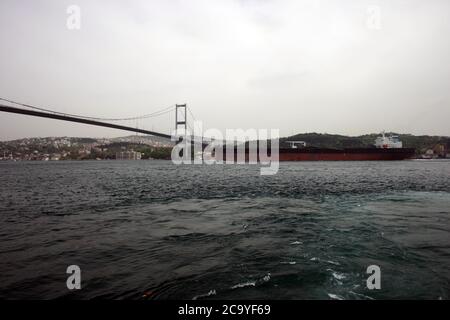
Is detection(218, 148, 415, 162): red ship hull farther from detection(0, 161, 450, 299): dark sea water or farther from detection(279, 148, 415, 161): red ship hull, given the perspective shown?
detection(0, 161, 450, 299): dark sea water

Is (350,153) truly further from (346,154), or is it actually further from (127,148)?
(127,148)

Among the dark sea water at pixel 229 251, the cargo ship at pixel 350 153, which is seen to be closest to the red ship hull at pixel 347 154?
the cargo ship at pixel 350 153

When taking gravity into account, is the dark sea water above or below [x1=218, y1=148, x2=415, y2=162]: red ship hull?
below

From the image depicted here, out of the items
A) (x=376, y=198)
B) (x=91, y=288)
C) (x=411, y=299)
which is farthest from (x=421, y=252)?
(x=376, y=198)

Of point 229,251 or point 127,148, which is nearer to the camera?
point 229,251

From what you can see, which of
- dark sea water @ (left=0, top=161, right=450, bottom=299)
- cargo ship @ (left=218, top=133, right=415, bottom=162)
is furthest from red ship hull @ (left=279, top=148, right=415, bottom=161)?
dark sea water @ (left=0, top=161, right=450, bottom=299)

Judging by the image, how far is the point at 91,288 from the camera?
434 cm

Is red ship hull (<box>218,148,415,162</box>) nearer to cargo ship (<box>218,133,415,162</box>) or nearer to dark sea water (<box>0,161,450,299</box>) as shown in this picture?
cargo ship (<box>218,133,415,162</box>)

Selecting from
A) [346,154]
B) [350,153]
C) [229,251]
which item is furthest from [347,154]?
[229,251]

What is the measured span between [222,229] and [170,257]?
2.42m

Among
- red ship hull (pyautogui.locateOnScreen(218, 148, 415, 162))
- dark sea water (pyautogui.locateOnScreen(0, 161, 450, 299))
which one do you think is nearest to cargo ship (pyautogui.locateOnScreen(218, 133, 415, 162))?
red ship hull (pyautogui.locateOnScreen(218, 148, 415, 162))

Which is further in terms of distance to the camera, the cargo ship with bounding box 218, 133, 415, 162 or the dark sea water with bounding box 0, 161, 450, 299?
the cargo ship with bounding box 218, 133, 415, 162

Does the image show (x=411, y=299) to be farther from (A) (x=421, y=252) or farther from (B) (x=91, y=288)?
(B) (x=91, y=288)

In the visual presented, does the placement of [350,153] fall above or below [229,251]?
above
